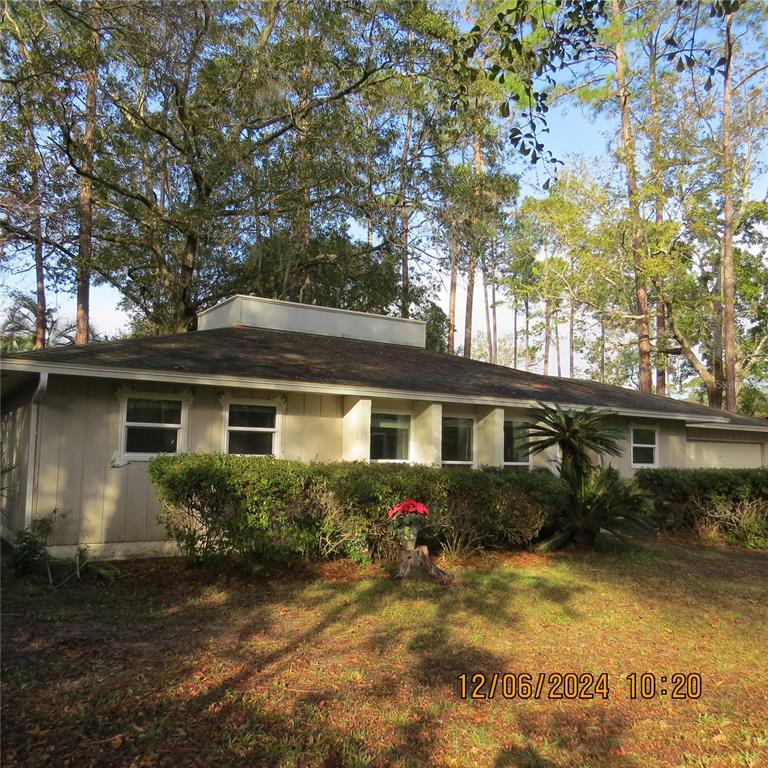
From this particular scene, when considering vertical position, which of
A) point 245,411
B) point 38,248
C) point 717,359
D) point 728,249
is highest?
point 728,249

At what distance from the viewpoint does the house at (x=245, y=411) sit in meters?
8.37

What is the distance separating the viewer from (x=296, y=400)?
1036 cm

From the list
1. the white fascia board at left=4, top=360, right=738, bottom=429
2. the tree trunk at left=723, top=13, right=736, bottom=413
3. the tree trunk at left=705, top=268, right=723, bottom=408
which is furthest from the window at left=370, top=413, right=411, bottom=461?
the tree trunk at left=705, top=268, right=723, bottom=408

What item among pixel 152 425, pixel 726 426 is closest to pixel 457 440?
pixel 152 425

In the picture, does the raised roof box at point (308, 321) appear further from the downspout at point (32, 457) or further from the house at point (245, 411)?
the downspout at point (32, 457)

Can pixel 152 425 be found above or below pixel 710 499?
above

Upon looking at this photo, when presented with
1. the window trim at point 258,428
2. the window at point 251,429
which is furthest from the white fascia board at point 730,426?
the window at point 251,429

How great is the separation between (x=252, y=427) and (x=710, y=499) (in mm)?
8557

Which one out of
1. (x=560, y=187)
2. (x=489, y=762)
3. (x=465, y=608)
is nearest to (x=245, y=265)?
(x=560, y=187)

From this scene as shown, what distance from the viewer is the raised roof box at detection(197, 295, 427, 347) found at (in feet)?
47.4

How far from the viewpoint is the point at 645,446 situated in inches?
561

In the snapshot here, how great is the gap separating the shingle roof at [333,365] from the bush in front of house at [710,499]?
7.26ft

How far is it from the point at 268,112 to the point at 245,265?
21.7ft

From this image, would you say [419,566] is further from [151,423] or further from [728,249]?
[728,249]
